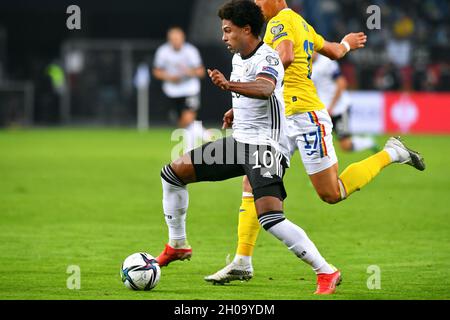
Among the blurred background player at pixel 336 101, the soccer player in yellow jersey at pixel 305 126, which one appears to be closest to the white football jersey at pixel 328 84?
the blurred background player at pixel 336 101

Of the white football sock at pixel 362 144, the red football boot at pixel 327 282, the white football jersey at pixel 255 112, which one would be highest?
the white football sock at pixel 362 144

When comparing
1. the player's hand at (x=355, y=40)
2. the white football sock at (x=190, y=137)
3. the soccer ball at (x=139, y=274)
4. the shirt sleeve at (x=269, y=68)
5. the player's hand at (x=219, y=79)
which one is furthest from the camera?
the white football sock at (x=190, y=137)

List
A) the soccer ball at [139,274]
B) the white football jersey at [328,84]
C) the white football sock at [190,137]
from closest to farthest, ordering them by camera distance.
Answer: the soccer ball at [139,274] → the white football jersey at [328,84] → the white football sock at [190,137]

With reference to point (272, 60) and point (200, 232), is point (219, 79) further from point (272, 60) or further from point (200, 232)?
point (200, 232)

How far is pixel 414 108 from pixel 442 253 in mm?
20421

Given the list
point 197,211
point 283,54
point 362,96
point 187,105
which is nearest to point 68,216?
point 197,211

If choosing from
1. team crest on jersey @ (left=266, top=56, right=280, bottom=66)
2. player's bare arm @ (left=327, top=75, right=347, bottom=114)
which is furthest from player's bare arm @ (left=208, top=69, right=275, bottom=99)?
player's bare arm @ (left=327, top=75, right=347, bottom=114)

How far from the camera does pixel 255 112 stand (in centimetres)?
808

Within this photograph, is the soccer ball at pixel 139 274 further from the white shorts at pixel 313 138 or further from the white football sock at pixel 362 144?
the white football sock at pixel 362 144

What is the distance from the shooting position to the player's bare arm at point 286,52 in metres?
8.49

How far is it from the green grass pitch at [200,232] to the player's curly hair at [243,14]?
2.06 metres

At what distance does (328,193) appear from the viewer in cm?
905

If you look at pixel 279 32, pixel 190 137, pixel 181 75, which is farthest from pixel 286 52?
pixel 181 75
